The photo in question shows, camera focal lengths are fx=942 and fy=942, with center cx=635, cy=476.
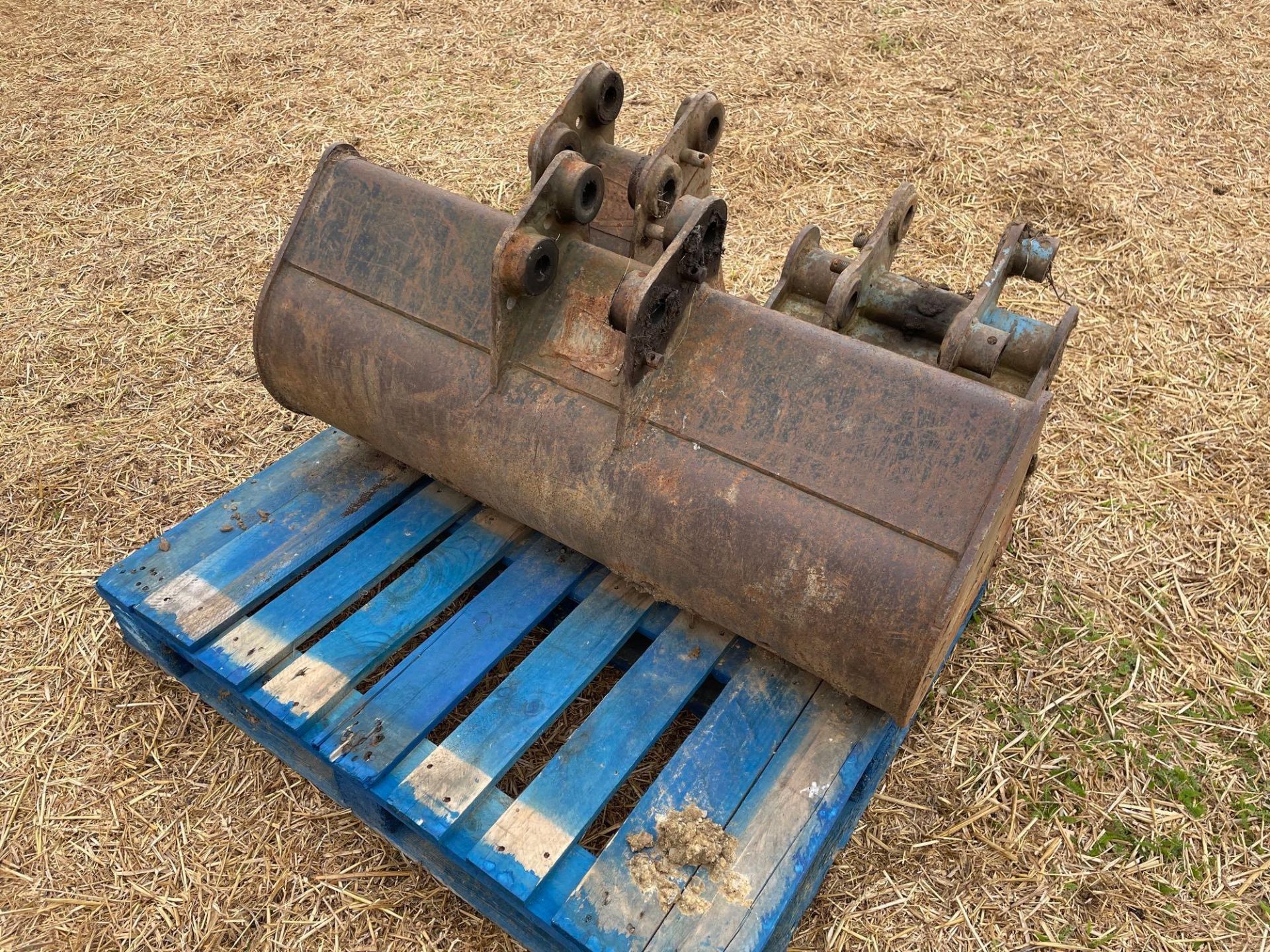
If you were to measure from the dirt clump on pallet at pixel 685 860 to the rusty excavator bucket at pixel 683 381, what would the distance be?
1.56ft

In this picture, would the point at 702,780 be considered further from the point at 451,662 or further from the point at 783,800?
the point at 451,662

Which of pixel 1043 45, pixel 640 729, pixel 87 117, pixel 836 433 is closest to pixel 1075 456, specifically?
pixel 836 433

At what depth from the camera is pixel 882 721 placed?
8.14 feet

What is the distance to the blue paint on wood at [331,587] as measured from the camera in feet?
8.36

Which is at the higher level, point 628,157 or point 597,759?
point 628,157

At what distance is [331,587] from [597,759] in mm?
955

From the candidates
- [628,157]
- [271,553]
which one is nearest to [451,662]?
[271,553]

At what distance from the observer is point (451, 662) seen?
255 centimetres

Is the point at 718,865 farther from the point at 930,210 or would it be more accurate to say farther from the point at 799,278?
the point at 930,210

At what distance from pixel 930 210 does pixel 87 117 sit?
484 centimetres

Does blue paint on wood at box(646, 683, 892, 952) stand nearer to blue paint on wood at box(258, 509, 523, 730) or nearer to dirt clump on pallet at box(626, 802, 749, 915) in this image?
dirt clump on pallet at box(626, 802, 749, 915)

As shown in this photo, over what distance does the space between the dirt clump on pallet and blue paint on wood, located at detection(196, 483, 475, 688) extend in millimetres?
1091

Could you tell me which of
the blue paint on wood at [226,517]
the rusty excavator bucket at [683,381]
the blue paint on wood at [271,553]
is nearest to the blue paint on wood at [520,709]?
the rusty excavator bucket at [683,381]

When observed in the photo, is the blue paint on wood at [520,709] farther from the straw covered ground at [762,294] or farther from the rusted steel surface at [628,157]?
the rusted steel surface at [628,157]
